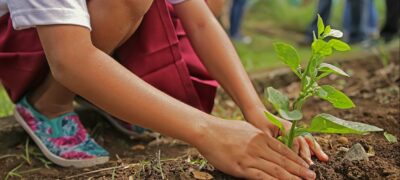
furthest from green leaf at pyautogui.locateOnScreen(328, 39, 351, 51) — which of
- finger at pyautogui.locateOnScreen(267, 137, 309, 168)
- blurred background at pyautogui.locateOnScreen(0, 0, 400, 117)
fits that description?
blurred background at pyautogui.locateOnScreen(0, 0, 400, 117)

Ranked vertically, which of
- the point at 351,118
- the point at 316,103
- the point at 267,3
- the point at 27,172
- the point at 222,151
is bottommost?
the point at 267,3

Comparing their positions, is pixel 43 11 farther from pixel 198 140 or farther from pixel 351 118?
pixel 351 118

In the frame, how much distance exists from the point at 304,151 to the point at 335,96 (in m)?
0.20

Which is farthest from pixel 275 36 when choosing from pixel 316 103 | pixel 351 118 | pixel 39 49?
pixel 39 49

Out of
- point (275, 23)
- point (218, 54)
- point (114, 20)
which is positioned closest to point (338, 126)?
point (218, 54)

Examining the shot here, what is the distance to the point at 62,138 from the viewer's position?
Result: 203 centimetres

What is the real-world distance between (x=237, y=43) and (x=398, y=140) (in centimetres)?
355

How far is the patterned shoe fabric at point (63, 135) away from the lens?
6.53 ft

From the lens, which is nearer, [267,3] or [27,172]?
[27,172]

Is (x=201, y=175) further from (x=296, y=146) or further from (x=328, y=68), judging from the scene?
(x=328, y=68)

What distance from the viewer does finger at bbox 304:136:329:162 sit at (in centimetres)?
161

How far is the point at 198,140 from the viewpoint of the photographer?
4.70ft

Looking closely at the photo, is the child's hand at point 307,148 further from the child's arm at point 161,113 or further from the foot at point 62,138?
the foot at point 62,138

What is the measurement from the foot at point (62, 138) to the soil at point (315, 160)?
39 millimetres
